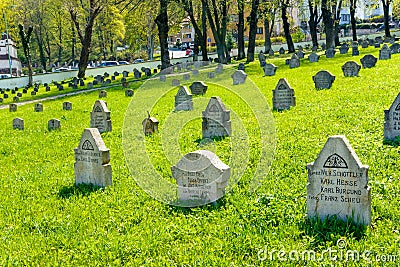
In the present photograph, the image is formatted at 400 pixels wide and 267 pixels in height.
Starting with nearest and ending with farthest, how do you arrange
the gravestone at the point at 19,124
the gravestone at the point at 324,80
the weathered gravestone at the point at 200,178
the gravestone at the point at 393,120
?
the weathered gravestone at the point at 200,178 → the gravestone at the point at 393,120 → the gravestone at the point at 324,80 → the gravestone at the point at 19,124

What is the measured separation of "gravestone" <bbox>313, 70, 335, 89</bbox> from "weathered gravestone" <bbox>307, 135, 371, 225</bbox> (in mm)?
10784

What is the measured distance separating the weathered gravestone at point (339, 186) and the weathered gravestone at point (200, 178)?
1.36 meters

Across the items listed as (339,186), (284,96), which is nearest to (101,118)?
(284,96)

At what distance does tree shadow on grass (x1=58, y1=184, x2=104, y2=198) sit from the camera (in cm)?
800

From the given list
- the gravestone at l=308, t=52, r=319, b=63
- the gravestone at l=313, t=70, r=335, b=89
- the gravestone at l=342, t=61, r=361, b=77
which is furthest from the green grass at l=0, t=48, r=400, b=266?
the gravestone at l=308, t=52, r=319, b=63

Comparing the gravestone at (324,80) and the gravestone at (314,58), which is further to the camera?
the gravestone at (314,58)

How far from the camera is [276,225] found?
592 centimetres

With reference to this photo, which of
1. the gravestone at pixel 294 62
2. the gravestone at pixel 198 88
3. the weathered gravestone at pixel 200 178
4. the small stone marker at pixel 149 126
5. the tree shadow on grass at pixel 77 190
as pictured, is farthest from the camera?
the gravestone at pixel 294 62

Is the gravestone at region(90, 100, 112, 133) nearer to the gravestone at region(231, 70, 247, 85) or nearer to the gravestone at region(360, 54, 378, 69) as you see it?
the gravestone at region(231, 70, 247, 85)

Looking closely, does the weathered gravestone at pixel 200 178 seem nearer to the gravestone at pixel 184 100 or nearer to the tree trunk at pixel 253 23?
the gravestone at pixel 184 100

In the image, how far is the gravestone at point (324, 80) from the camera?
1603 centimetres

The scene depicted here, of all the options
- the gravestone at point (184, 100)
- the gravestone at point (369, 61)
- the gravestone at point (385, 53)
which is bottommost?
the gravestone at point (184, 100)

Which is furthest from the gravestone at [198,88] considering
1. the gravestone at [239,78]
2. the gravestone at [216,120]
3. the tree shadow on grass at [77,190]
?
the tree shadow on grass at [77,190]

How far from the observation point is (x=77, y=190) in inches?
323
